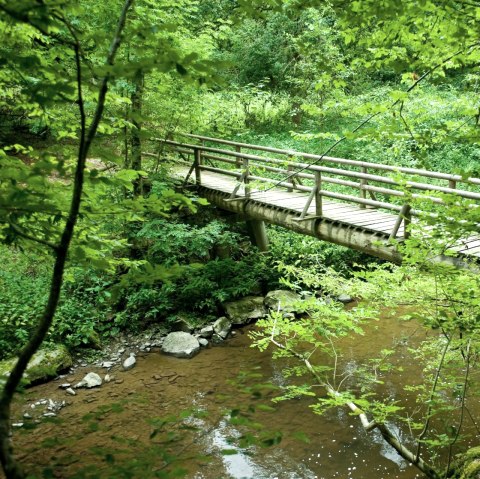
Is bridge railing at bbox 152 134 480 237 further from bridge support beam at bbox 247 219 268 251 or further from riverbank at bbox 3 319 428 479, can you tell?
riverbank at bbox 3 319 428 479

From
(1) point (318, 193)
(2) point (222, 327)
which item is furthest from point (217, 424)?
(1) point (318, 193)

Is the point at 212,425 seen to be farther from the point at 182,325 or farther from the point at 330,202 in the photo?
the point at 330,202

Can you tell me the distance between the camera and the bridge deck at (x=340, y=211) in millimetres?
6000

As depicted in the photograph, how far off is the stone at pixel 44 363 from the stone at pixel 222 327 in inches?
98.6

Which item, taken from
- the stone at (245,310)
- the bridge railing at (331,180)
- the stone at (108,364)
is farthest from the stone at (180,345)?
the bridge railing at (331,180)

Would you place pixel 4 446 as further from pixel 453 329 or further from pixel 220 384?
pixel 220 384

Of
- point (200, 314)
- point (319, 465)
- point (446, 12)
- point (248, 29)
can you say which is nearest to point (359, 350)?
point (319, 465)

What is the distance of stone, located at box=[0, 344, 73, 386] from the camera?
6.25 meters

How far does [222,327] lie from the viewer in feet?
26.5

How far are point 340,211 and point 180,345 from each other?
350cm

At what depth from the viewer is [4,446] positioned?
1.36 meters

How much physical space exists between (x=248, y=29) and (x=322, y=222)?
A: 12100 mm

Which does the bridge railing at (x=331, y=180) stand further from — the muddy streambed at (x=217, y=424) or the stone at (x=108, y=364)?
the stone at (x=108, y=364)

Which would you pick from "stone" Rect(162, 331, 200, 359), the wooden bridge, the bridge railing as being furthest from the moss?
"stone" Rect(162, 331, 200, 359)
